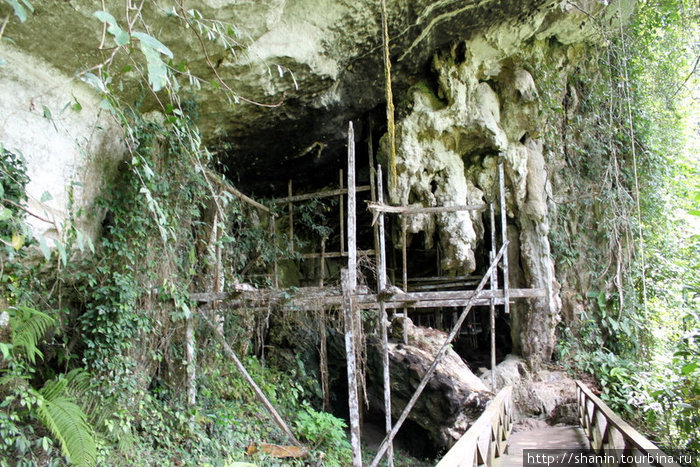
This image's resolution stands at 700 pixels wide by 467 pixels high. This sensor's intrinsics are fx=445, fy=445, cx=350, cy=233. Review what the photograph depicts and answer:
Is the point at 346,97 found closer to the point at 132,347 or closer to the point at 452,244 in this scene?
the point at 452,244

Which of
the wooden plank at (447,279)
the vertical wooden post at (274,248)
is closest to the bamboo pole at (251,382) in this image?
the vertical wooden post at (274,248)

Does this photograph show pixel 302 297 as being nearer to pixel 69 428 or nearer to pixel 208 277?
pixel 208 277

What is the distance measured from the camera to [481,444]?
3848 mm

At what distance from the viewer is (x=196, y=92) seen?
240 inches

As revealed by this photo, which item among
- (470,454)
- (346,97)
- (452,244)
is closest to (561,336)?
(452,244)

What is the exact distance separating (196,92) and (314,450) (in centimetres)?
531

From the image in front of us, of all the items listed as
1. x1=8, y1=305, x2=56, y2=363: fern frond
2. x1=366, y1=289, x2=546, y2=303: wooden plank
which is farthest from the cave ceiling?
x1=366, y1=289, x2=546, y2=303: wooden plank

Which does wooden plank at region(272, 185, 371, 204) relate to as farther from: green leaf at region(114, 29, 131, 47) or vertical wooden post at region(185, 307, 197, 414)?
green leaf at region(114, 29, 131, 47)

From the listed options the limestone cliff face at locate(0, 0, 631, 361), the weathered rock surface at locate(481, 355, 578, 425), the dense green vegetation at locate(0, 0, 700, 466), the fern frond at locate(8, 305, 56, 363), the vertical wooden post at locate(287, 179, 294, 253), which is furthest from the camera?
the vertical wooden post at locate(287, 179, 294, 253)

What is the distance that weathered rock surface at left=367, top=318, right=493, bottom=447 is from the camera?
7.21 meters

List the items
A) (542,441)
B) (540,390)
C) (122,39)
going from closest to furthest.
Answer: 1. (122,39)
2. (542,441)
3. (540,390)

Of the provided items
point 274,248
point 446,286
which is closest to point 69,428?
point 274,248

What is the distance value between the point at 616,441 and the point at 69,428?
4782 mm

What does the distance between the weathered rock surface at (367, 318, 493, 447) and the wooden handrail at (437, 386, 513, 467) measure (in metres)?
1.37
